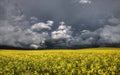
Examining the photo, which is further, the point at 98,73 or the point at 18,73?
the point at 18,73

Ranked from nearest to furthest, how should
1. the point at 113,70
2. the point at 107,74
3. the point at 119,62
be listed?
1. the point at 107,74
2. the point at 113,70
3. the point at 119,62

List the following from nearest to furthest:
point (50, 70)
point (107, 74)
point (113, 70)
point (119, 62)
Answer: point (107, 74) < point (113, 70) < point (50, 70) < point (119, 62)

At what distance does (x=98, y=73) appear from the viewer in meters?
14.6

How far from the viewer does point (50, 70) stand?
647 inches

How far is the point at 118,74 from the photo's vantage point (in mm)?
14500

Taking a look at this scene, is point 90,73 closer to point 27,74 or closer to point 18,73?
point 27,74

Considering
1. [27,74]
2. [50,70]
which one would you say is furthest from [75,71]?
[27,74]

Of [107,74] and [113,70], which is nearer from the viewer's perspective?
[107,74]

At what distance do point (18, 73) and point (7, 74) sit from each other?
1195 mm

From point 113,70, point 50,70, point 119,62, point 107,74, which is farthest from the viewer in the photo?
point 119,62

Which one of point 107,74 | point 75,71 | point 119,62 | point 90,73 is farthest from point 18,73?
point 119,62

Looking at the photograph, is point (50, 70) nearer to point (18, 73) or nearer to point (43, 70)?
point (43, 70)

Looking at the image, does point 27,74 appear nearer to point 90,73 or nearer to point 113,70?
point 90,73

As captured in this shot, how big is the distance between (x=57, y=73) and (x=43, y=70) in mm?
1631
